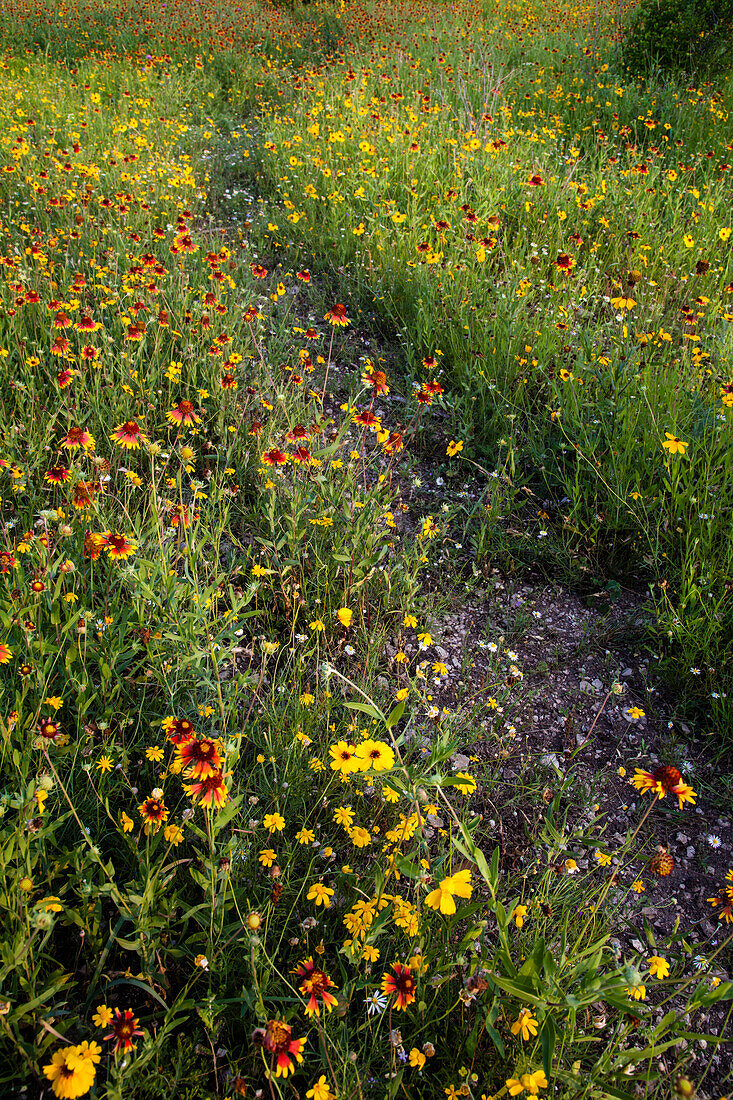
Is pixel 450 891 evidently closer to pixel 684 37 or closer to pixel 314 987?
pixel 314 987

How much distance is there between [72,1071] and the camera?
104 centimetres

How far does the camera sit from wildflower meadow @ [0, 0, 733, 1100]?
1.27 metres

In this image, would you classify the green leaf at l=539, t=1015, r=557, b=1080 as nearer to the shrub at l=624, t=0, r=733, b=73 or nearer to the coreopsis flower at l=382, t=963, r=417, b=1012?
the coreopsis flower at l=382, t=963, r=417, b=1012

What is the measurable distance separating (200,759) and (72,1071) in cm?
53

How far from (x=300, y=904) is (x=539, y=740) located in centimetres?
99

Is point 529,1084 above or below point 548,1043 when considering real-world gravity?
below

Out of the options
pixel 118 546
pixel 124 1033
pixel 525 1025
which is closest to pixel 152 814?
pixel 124 1033

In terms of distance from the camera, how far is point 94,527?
228 cm

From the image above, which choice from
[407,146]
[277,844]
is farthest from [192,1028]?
[407,146]

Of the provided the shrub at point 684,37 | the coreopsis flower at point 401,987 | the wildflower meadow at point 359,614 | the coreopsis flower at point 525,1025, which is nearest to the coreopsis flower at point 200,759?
the wildflower meadow at point 359,614

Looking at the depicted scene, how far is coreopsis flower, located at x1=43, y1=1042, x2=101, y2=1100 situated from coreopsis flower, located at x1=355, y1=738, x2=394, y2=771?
668 mm

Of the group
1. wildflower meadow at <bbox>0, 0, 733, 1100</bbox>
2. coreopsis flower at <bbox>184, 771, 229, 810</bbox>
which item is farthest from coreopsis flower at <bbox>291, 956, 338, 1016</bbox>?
coreopsis flower at <bbox>184, 771, 229, 810</bbox>

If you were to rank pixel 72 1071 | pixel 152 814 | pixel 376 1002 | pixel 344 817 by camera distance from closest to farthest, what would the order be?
pixel 72 1071, pixel 376 1002, pixel 152 814, pixel 344 817

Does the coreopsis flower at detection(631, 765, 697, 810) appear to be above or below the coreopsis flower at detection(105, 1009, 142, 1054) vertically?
above
